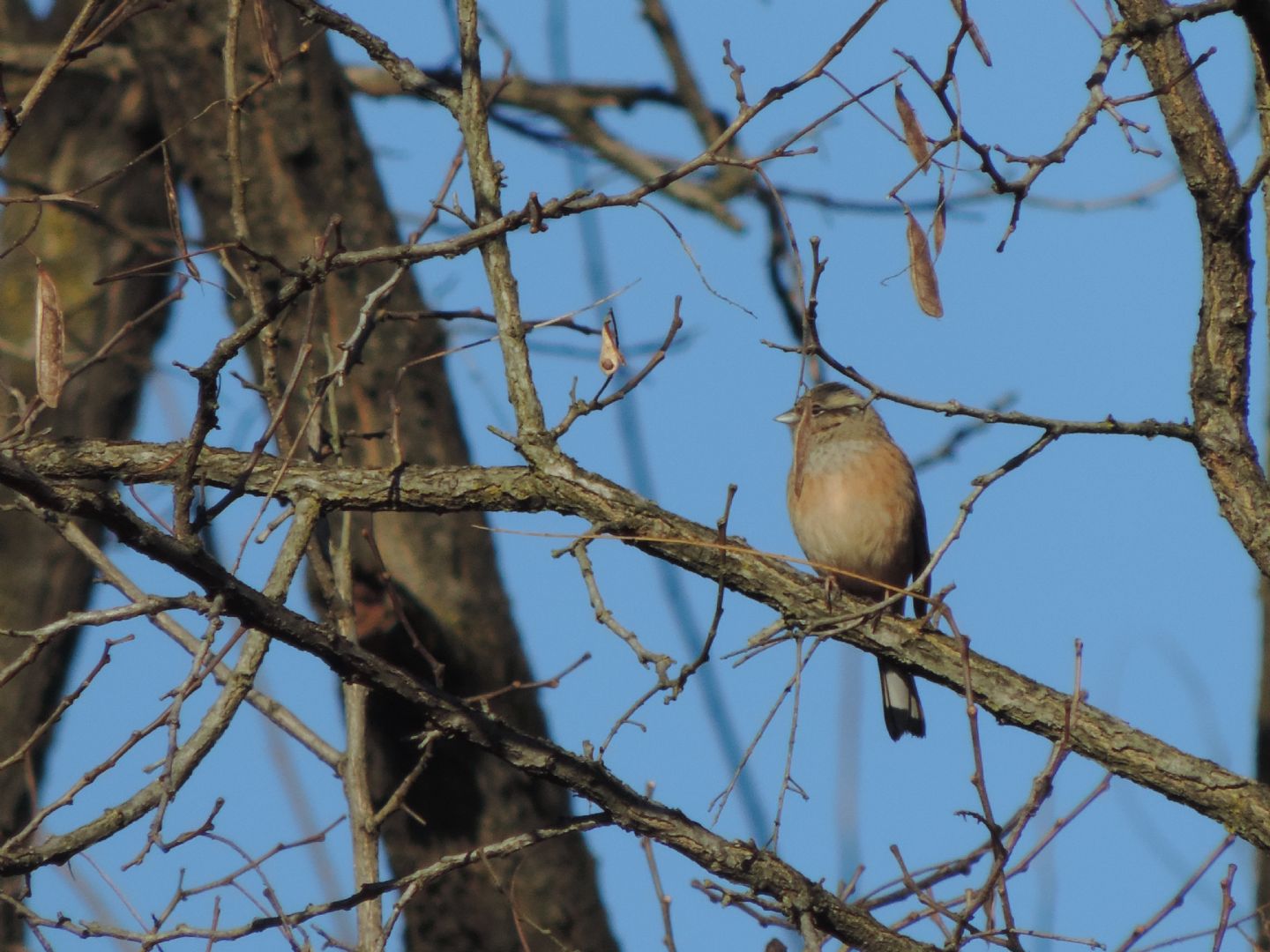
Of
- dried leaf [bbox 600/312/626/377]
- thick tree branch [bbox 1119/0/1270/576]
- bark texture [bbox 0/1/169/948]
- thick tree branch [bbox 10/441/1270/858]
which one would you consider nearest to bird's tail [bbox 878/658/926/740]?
thick tree branch [bbox 10/441/1270/858]

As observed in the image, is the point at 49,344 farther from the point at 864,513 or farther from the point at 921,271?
the point at 864,513

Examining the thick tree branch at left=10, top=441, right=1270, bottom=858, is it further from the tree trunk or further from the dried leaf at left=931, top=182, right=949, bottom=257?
the tree trunk

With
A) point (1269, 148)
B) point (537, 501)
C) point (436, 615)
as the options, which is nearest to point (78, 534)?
point (537, 501)

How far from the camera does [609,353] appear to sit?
287cm

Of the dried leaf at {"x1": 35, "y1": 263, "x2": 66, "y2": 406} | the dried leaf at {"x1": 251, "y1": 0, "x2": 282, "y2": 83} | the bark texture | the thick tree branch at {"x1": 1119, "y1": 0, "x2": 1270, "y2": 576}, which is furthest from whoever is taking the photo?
the bark texture

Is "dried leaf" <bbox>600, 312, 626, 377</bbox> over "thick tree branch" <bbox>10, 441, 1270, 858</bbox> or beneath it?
over

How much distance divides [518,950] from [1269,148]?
11.8ft

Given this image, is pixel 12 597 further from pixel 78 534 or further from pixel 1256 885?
pixel 1256 885

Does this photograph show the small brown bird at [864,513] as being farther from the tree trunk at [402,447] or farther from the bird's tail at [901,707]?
the tree trunk at [402,447]

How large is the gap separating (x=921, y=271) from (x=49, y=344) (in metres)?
1.55

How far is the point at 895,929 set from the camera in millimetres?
3006

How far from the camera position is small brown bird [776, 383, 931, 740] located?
5.14 metres

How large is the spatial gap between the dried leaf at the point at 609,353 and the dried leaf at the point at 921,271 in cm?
62

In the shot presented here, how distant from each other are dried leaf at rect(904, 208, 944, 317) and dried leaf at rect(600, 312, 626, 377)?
24.4 inches
